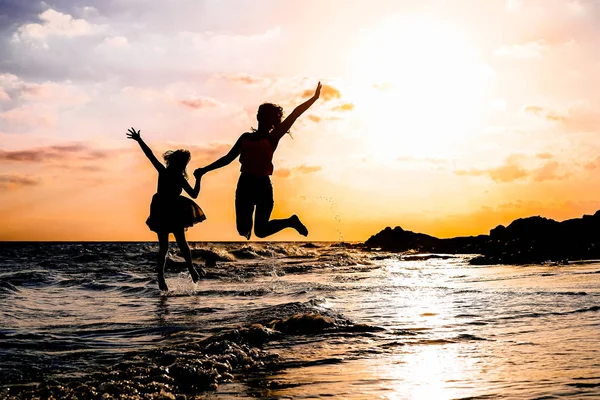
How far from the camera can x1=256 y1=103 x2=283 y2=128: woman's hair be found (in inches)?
324

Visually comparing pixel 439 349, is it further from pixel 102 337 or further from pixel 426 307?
pixel 102 337

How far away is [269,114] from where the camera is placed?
325 inches

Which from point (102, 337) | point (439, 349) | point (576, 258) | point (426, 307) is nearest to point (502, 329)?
point (439, 349)

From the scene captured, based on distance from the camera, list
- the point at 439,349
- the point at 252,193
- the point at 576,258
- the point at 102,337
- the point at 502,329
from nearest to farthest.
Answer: the point at 439,349
the point at 502,329
the point at 102,337
the point at 252,193
the point at 576,258

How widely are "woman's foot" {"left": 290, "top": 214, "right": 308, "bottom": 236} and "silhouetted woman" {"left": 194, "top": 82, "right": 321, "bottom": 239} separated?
2.1 inches

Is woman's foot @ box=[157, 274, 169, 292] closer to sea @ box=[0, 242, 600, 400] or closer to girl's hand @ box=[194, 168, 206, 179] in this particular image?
sea @ box=[0, 242, 600, 400]

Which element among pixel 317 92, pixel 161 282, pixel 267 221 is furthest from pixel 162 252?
pixel 317 92

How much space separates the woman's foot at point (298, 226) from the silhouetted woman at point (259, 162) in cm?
5

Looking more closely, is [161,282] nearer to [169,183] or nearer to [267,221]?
[169,183]

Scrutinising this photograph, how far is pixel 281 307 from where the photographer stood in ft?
28.5

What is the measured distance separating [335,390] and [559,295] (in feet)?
19.6

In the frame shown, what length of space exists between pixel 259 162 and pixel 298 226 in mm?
1254

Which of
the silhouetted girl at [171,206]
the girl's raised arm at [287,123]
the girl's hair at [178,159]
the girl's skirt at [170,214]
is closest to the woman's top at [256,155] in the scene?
the girl's raised arm at [287,123]

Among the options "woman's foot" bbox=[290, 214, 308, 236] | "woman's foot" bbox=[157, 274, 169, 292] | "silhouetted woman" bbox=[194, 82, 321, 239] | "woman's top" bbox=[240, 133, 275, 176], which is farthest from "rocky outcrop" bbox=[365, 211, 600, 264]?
"woman's top" bbox=[240, 133, 275, 176]
